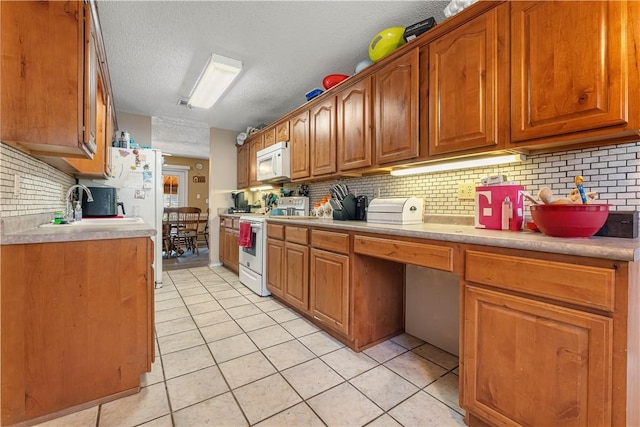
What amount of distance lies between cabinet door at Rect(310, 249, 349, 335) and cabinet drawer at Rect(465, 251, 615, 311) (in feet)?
3.03

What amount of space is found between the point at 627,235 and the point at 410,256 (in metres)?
0.89

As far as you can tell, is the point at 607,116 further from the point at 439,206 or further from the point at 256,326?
the point at 256,326

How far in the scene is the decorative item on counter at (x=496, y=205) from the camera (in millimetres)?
1462

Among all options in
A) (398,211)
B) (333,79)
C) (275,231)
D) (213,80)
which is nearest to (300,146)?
(333,79)

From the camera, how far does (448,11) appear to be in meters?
1.68

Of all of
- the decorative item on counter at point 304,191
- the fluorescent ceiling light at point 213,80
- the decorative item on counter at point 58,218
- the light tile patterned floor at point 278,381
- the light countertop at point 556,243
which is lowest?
the light tile patterned floor at point 278,381

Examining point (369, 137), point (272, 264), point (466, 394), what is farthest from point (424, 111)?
point (272, 264)

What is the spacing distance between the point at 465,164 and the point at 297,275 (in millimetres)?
1641

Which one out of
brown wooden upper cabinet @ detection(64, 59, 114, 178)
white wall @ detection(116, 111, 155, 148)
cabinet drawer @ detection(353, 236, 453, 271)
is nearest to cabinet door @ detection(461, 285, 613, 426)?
cabinet drawer @ detection(353, 236, 453, 271)

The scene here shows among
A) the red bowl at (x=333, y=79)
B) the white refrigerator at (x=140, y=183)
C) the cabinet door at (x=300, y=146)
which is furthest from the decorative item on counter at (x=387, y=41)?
the white refrigerator at (x=140, y=183)

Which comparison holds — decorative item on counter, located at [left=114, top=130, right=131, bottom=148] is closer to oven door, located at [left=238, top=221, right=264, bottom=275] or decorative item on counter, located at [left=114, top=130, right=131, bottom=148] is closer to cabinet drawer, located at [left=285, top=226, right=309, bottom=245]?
oven door, located at [left=238, top=221, right=264, bottom=275]

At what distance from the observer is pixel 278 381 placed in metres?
1.58

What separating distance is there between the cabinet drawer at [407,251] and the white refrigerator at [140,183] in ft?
8.99

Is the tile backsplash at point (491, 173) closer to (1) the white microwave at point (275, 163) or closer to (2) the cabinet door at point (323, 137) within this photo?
(2) the cabinet door at point (323, 137)
